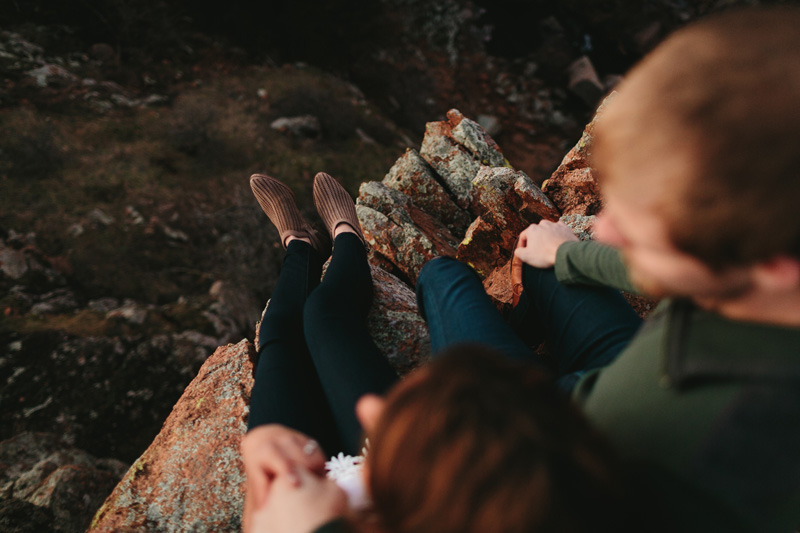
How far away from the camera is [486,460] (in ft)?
1.80

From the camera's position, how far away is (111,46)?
8859 millimetres

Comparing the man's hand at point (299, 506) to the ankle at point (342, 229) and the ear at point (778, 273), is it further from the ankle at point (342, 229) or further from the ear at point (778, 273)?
the ankle at point (342, 229)

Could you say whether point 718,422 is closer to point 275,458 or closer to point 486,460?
point 486,460

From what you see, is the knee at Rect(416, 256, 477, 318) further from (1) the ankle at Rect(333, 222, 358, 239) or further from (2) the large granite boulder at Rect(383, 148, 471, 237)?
(2) the large granite boulder at Rect(383, 148, 471, 237)

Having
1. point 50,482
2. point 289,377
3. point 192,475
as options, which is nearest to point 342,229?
point 289,377

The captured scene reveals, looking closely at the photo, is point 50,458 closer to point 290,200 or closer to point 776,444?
point 290,200

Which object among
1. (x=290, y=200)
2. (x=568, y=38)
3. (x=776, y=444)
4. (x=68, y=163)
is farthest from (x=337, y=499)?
(x=568, y=38)

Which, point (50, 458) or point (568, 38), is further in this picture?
point (568, 38)

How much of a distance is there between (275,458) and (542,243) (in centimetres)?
125

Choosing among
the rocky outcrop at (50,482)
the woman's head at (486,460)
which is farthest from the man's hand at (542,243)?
the rocky outcrop at (50,482)

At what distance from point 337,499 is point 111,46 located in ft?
37.2

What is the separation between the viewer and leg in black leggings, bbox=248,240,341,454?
4.41 feet

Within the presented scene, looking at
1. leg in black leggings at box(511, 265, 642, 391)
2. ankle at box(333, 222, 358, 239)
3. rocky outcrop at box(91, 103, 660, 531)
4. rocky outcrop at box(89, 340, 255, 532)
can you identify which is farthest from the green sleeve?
rocky outcrop at box(89, 340, 255, 532)

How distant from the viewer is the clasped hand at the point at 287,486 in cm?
82
